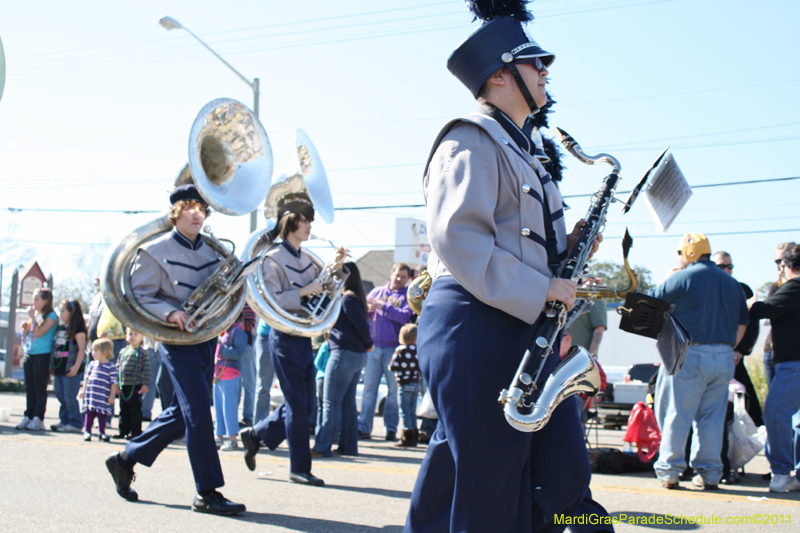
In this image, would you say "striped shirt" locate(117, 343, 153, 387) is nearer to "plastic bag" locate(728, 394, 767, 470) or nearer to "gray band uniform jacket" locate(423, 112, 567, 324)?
"plastic bag" locate(728, 394, 767, 470)

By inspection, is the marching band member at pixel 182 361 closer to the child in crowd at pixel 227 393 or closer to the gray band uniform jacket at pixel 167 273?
the gray band uniform jacket at pixel 167 273

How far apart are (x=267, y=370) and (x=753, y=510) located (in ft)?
17.0

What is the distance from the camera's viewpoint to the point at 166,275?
5.08 m

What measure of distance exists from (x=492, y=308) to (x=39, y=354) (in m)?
8.91

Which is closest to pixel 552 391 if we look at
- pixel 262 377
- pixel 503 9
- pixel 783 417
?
pixel 503 9

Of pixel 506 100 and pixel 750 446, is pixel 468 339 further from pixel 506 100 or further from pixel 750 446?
pixel 750 446

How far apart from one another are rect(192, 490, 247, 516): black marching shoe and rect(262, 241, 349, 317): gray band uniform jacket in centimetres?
165

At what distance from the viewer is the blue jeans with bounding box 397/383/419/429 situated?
29.2 feet

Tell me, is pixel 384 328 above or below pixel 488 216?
above

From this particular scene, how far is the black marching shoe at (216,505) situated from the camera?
4.61 meters

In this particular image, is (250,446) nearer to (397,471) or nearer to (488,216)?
(397,471)

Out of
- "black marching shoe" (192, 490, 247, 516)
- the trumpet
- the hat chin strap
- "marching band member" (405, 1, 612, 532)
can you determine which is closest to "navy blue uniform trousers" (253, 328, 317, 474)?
the trumpet

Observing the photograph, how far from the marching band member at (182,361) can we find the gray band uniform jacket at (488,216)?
2.55m

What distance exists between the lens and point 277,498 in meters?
5.22
